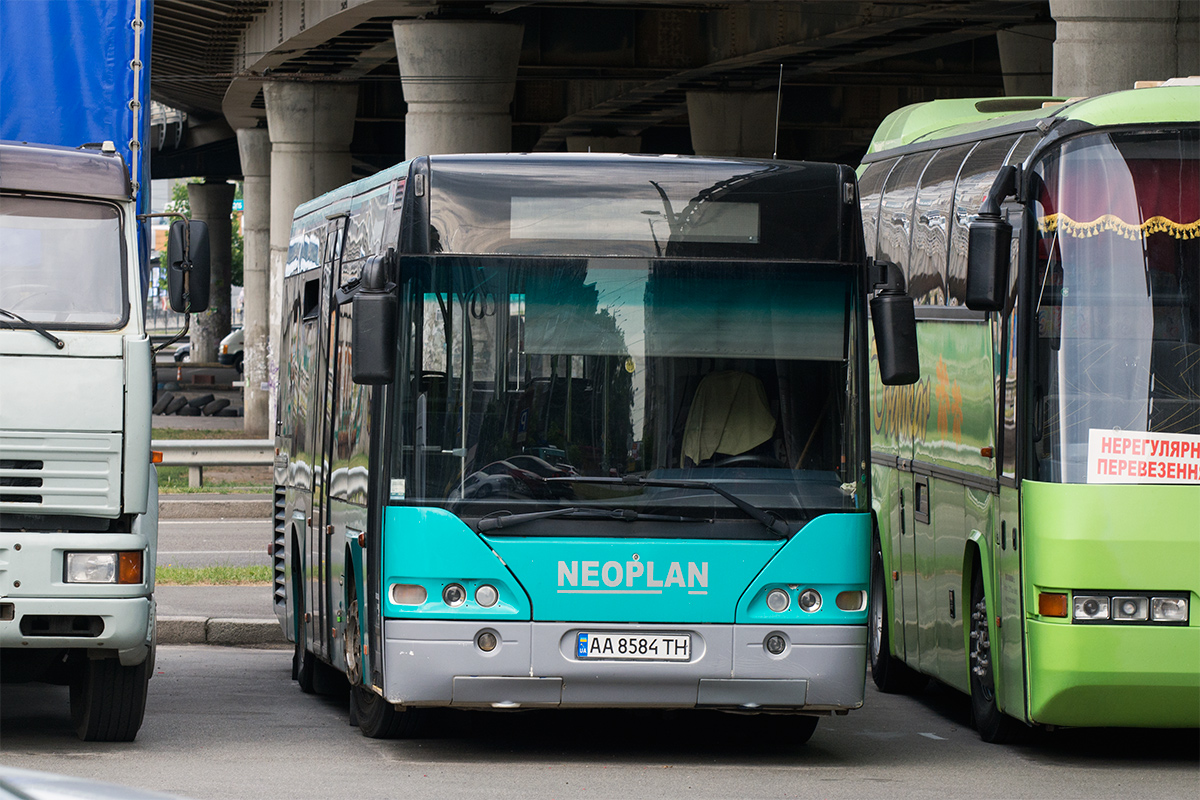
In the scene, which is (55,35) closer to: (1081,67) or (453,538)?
(453,538)

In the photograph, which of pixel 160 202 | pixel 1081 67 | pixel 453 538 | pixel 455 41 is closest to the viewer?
pixel 453 538

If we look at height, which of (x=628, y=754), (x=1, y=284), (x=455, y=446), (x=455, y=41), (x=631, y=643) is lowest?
(x=628, y=754)

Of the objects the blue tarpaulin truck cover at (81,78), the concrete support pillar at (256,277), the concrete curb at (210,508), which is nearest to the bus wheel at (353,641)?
the blue tarpaulin truck cover at (81,78)

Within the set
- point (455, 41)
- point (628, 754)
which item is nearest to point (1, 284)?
point (628, 754)

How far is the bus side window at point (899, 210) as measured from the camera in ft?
39.7

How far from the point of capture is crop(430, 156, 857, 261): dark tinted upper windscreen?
9.11 metres

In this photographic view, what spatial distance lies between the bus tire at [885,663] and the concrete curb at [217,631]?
12.6ft

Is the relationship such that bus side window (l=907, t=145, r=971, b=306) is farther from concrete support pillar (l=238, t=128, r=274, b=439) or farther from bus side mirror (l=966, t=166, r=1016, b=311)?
concrete support pillar (l=238, t=128, r=274, b=439)

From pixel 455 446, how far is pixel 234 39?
3112 centimetres

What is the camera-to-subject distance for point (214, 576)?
1599cm

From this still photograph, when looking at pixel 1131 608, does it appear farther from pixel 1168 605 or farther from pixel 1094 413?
pixel 1094 413

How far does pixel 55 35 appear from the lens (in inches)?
442

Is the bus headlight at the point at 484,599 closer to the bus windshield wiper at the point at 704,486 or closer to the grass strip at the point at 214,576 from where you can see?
the bus windshield wiper at the point at 704,486

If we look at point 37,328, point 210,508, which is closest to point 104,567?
point 37,328
